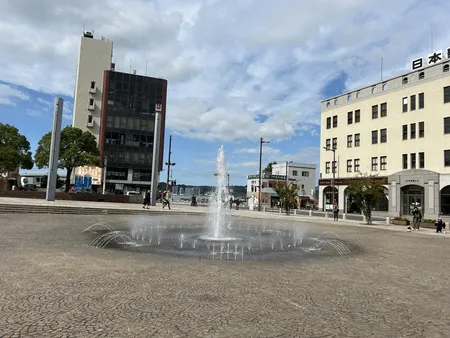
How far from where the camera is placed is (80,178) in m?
55.5

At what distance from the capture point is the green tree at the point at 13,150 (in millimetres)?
41938

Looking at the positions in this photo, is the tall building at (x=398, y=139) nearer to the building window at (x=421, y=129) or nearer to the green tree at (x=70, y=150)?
the building window at (x=421, y=129)

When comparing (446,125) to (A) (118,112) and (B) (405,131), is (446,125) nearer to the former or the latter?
(B) (405,131)

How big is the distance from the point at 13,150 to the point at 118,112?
3760 centimetres

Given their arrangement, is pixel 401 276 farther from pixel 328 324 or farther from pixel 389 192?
pixel 389 192

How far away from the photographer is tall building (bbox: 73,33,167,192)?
77.4 metres

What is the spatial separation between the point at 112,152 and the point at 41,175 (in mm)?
46678

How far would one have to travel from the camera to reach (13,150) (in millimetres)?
42344

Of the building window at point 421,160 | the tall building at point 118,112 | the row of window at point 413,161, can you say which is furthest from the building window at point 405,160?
the tall building at point 118,112

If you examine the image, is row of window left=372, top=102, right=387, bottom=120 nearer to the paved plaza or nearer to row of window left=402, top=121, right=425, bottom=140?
row of window left=402, top=121, right=425, bottom=140

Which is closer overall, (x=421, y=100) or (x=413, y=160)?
(x=421, y=100)

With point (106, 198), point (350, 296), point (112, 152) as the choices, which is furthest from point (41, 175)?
point (350, 296)

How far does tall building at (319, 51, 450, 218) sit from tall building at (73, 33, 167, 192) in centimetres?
3986

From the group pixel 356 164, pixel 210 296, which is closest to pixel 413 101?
pixel 356 164
